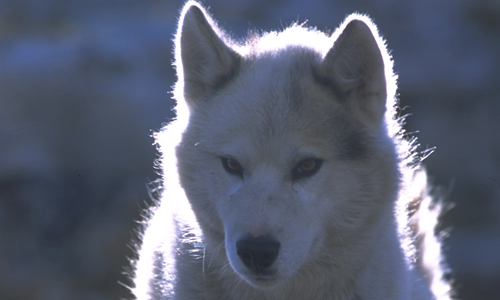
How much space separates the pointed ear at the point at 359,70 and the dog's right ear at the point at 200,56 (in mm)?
647

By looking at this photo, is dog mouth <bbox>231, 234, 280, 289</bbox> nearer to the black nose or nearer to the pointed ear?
the black nose

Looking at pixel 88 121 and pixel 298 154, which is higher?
pixel 88 121

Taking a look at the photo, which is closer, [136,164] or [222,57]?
[222,57]

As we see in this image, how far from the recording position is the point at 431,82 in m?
8.95

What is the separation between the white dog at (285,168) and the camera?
309cm

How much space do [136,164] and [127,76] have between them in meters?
1.41

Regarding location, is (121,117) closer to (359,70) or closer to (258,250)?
(359,70)

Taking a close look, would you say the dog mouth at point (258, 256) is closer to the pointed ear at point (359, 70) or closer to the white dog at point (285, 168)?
the white dog at point (285, 168)

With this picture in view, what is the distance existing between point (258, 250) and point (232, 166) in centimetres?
62

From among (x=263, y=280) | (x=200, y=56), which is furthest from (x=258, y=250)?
(x=200, y=56)

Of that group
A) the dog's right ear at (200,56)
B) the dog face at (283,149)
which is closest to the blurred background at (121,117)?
the dog's right ear at (200,56)

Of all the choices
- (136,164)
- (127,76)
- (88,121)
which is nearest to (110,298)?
(136,164)

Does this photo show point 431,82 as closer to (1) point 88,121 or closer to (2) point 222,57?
(1) point 88,121

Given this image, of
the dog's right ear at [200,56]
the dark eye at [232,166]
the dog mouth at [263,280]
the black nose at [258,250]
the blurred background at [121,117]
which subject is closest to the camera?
the black nose at [258,250]
